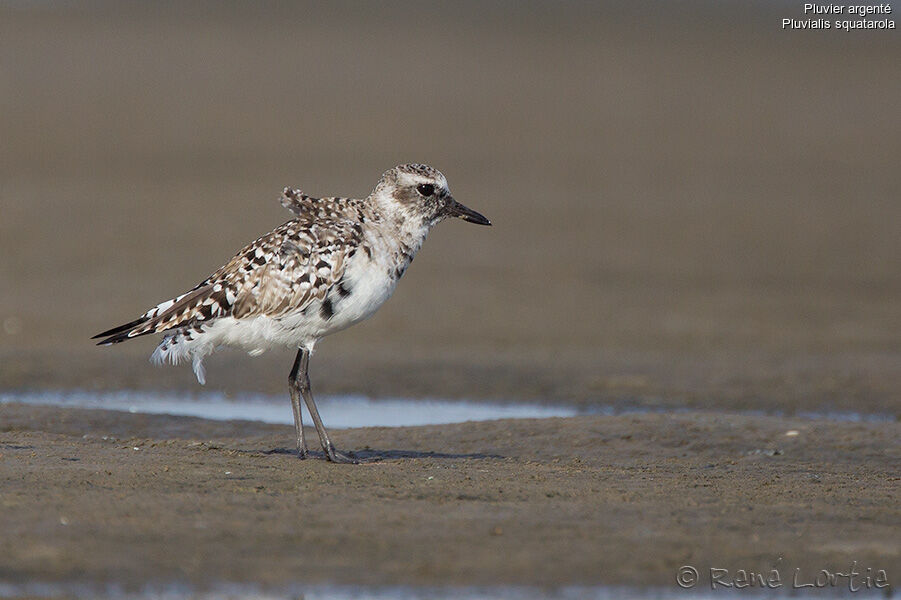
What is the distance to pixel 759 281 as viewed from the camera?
1964 cm

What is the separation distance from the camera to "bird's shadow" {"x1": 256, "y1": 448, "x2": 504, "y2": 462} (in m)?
10.4

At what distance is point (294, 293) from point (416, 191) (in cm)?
125

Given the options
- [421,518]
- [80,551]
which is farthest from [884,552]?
[80,551]

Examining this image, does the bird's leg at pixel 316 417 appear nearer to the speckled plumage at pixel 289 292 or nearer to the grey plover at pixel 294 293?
the grey plover at pixel 294 293

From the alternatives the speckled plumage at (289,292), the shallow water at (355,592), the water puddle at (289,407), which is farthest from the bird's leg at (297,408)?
the shallow water at (355,592)

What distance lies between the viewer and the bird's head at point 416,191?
10500mm

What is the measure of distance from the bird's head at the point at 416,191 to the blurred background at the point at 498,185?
3.58 meters

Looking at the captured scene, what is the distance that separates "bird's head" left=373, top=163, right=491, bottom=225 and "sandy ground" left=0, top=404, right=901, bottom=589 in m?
1.70

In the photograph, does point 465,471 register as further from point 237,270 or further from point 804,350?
point 804,350

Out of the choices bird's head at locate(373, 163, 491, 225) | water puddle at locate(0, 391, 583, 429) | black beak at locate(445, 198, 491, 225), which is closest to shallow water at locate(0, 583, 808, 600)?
bird's head at locate(373, 163, 491, 225)

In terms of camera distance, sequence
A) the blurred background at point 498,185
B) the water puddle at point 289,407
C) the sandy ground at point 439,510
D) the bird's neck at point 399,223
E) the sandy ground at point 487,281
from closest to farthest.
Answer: the sandy ground at point 439,510, the sandy ground at point 487,281, the bird's neck at point 399,223, the water puddle at point 289,407, the blurred background at point 498,185

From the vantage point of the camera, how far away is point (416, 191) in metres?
10.5

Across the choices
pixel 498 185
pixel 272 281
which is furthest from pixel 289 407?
pixel 498 185

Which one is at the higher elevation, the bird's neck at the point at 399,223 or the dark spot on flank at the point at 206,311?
the bird's neck at the point at 399,223
